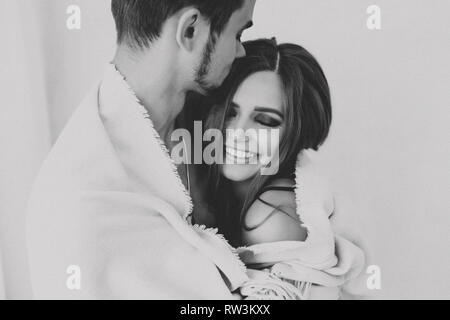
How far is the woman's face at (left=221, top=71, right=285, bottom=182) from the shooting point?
4.42 feet

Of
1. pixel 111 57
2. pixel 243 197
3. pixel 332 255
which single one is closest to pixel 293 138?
pixel 243 197

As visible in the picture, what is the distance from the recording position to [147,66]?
131cm

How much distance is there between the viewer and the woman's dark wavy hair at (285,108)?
4.43 ft

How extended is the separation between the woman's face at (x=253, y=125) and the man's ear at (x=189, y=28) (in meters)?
0.16

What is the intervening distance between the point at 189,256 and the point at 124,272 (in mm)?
153

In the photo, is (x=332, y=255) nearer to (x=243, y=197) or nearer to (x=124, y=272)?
(x=243, y=197)

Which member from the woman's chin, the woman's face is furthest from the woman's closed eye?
the woman's chin

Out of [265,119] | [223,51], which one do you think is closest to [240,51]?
[223,51]

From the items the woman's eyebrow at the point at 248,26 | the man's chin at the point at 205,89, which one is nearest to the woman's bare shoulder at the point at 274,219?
the man's chin at the point at 205,89

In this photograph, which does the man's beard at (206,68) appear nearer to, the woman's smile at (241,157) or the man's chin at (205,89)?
the man's chin at (205,89)

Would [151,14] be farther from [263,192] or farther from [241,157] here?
[263,192]

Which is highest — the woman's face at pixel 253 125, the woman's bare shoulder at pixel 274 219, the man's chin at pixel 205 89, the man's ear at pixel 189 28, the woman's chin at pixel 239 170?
the man's ear at pixel 189 28

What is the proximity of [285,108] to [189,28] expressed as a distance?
0.96 ft
